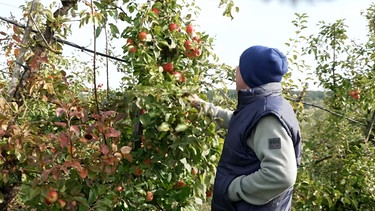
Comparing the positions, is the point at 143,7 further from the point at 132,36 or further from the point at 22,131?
the point at 22,131

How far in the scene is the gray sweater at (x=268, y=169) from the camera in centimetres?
184

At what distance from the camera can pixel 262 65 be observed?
201 cm

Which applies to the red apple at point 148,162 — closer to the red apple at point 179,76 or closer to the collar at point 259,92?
the red apple at point 179,76

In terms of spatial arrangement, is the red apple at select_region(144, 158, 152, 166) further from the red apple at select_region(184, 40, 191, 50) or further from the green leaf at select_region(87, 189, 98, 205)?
the red apple at select_region(184, 40, 191, 50)

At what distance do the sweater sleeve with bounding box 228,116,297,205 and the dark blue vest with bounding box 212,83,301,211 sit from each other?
0.14 feet

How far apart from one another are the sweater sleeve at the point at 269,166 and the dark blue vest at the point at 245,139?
0.14 ft

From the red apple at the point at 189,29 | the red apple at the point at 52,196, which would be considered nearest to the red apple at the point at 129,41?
the red apple at the point at 189,29

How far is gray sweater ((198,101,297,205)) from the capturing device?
6.03 ft

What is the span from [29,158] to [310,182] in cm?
234

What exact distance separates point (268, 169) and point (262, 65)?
1.43ft

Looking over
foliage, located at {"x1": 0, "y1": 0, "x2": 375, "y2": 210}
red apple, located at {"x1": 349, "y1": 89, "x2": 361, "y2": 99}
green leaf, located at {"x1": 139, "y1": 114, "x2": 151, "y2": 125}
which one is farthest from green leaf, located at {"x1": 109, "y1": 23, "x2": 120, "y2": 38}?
red apple, located at {"x1": 349, "y1": 89, "x2": 361, "y2": 99}

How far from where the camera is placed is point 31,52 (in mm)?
2844

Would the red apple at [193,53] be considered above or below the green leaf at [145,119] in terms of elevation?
above

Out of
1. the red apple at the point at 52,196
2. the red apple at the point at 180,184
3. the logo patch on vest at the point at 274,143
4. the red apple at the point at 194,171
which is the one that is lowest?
the red apple at the point at 52,196
